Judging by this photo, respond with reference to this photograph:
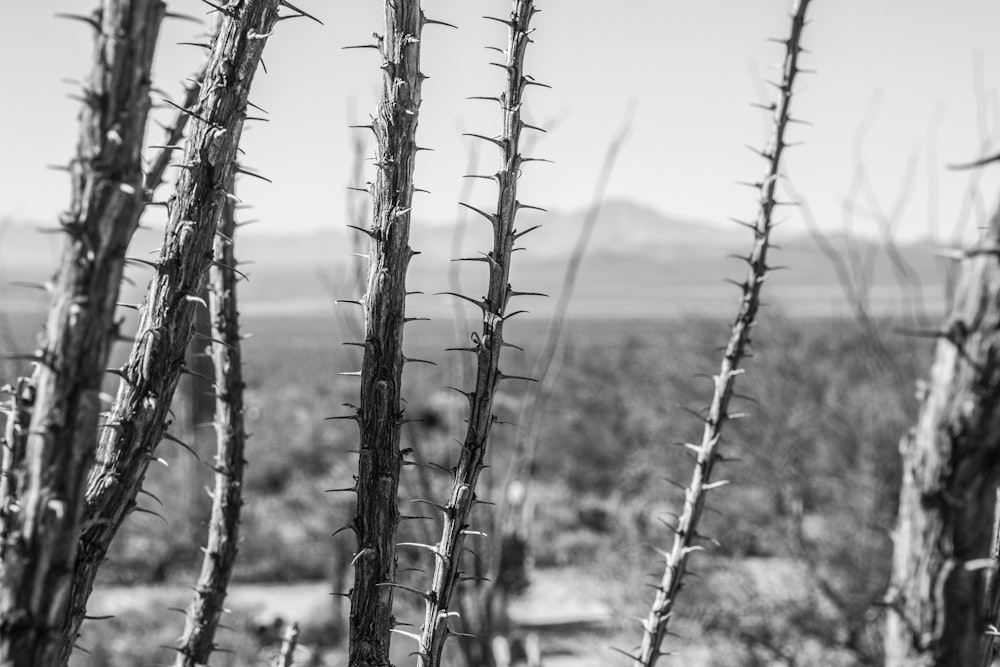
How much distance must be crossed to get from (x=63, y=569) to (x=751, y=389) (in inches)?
529

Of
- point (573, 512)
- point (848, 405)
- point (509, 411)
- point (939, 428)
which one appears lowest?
point (573, 512)

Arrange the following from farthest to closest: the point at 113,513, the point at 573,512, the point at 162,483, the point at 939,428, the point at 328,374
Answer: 1. the point at 328,374
2. the point at 573,512
3. the point at 162,483
4. the point at 113,513
5. the point at 939,428

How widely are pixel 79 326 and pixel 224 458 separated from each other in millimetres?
1104

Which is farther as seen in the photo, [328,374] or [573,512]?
[328,374]

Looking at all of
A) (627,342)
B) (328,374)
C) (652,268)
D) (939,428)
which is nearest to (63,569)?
(939,428)

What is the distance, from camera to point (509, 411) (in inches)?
874

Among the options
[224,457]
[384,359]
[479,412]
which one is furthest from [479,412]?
[224,457]

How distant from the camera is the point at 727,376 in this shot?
6.02ft

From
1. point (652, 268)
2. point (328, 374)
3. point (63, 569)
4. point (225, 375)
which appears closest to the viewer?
point (63, 569)

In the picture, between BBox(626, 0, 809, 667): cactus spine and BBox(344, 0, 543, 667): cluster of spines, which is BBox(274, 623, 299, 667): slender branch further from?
BBox(626, 0, 809, 667): cactus spine

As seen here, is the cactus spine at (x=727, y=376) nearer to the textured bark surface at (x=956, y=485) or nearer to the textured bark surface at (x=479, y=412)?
the textured bark surface at (x=479, y=412)

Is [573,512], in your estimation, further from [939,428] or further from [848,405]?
[939,428]

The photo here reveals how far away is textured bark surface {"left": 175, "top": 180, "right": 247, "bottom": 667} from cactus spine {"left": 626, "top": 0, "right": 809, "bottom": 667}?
Answer: 0.86m

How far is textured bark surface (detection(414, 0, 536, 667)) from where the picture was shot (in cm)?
152
